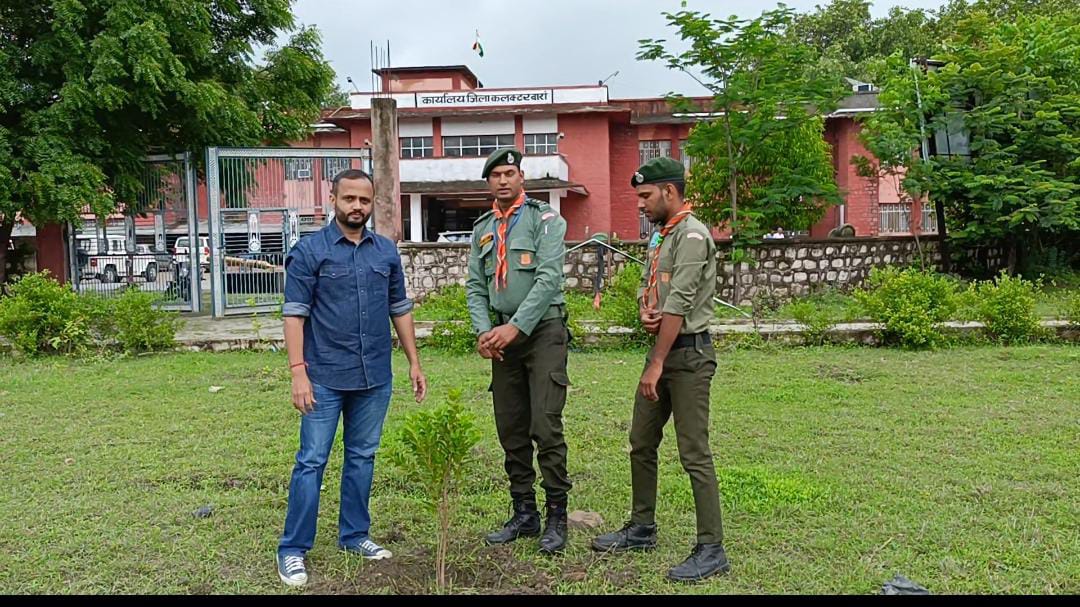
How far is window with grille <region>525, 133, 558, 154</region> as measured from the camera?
2806 cm

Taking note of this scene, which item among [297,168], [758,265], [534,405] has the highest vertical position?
[297,168]

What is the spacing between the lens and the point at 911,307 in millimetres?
9922

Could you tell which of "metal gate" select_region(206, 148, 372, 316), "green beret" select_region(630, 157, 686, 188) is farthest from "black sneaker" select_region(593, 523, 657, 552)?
"metal gate" select_region(206, 148, 372, 316)

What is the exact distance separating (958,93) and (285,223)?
12645 millimetres

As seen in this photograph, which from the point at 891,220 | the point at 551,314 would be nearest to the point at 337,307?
the point at 551,314

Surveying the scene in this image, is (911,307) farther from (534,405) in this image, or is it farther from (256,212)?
(256,212)

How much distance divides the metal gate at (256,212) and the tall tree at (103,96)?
109 cm

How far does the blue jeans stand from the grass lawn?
0.16 metres

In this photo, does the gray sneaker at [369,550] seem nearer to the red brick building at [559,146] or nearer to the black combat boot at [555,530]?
the black combat boot at [555,530]

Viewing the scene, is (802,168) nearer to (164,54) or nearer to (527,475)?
(164,54)

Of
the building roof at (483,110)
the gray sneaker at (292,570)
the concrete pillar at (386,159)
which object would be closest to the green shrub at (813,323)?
the concrete pillar at (386,159)

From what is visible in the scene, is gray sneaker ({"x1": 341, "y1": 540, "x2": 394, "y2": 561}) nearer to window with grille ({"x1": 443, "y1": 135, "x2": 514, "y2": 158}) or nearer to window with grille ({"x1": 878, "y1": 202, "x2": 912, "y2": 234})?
window with grille ({"x1": 443, "y1": 135, "x2": 514, "y2": 158})

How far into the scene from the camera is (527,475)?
13.6 feet

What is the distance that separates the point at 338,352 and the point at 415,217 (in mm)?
23887
